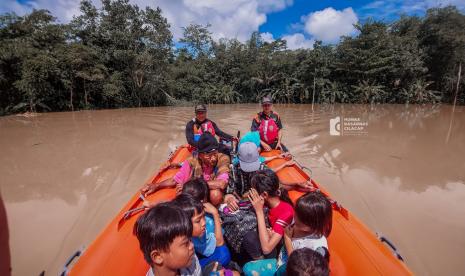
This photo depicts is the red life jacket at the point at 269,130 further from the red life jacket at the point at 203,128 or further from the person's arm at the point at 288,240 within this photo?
the person's arm at the point at 288,240

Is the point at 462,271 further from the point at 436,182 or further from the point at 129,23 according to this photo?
the point at 129,23

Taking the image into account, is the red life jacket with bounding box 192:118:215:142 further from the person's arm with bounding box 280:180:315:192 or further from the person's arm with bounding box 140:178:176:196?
the person's arm with bounding box 280:180:315:192

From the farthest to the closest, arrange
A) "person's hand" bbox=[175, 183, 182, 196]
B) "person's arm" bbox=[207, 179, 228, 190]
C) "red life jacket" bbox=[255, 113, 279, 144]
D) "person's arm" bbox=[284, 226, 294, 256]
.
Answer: "red life jacket" bbox=[255, 113, 279, 144], "person's hand" bbox=[175, 183, 182, 196], "person's arm" bbox=[207, 179, 228, 190], "person's arm" bbox=[284, 226, 294, 256]

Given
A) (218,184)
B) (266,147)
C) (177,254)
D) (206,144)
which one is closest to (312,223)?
(177,254)

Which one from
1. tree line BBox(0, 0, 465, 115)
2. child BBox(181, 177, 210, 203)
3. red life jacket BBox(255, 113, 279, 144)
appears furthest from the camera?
tree line BBox(0, 0, 465, 115)

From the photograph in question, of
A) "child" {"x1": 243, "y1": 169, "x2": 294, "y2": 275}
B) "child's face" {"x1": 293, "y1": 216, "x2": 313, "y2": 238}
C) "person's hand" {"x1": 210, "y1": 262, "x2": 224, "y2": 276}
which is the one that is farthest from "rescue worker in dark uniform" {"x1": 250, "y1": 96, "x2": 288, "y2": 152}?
"person's hand" {"x1": 210, "y1": 262, "x2": 224, "y2": 276}

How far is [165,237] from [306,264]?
552 mm

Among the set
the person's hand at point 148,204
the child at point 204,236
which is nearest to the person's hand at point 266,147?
the person's hand at point 148,204

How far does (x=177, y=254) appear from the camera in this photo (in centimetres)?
101

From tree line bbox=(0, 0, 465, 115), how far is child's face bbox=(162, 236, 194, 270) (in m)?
14.7

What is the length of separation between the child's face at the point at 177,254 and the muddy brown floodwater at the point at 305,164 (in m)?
2.01

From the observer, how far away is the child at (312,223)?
1279 millimetres

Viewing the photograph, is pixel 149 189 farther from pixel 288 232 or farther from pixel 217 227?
pixel 288 232

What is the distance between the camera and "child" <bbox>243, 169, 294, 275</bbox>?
146 centimetres
